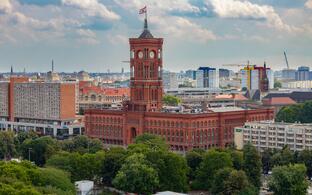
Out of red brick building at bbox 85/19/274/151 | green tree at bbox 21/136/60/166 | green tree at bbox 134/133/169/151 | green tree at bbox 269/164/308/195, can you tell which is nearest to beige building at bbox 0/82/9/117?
red brick building at bbox 85/19/274/151

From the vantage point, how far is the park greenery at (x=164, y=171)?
68.1 meters

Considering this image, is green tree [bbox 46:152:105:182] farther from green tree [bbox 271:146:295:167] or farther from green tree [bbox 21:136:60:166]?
green tree [bbox 271:146:295:167]

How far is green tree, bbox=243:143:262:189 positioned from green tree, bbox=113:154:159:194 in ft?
36.9

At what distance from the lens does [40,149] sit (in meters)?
95.4

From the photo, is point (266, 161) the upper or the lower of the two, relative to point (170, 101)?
lower

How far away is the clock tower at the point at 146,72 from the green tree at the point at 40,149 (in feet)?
76.8

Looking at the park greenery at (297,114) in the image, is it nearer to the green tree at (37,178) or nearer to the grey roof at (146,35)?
the grey roof at (146,35)

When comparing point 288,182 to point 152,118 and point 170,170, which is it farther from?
point 152,118

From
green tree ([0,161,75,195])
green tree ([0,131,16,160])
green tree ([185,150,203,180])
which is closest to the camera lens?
green tree ([0,161,75,195])

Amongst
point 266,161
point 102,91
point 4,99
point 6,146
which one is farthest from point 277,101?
point 6,146

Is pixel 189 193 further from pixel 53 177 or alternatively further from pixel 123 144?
pixel 123 144

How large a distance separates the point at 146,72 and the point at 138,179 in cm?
4614

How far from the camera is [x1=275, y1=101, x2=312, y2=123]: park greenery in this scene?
13525 centimetres

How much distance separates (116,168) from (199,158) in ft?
34.8
